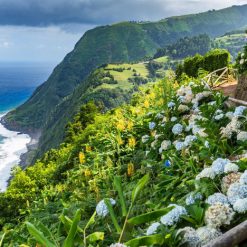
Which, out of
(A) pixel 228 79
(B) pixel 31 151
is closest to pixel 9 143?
(B) pixel 31 151

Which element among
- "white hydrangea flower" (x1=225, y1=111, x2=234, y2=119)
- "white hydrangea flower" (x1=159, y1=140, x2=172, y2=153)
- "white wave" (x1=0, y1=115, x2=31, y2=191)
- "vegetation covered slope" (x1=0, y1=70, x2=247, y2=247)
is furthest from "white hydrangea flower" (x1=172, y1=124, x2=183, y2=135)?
"white wave" (x1=0, y1=115, x2=31, y2=191)

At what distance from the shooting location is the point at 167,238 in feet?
10.7

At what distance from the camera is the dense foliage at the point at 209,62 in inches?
992

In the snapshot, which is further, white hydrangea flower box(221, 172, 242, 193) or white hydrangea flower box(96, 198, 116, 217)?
white hydrangea flower box(96, 198, 116, 217)

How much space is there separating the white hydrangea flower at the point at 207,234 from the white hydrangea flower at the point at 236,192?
32 centimetres

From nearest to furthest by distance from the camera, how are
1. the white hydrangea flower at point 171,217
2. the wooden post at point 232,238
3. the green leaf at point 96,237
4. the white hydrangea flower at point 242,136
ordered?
1. the wooden post at point 232,238
2. the white hydrangea flower at point 171,217
3. the green leaf at point 96,237
4. the white hydrangea flower at point 242,136

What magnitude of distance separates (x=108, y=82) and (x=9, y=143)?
3851cm

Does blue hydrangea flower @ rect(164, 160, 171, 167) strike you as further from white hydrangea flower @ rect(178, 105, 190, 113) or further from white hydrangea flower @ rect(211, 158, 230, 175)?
white hydrangea flower @ rect(178, 105, 190, 113)

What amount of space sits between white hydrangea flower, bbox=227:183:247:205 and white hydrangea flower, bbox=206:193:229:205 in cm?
4

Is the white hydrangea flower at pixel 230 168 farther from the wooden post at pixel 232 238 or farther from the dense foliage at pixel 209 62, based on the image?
the dense foliage at pixel 209 62

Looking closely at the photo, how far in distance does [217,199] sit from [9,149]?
134 meters

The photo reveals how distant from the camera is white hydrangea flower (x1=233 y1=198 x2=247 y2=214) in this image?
3332 millimetres

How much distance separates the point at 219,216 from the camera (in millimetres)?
3334

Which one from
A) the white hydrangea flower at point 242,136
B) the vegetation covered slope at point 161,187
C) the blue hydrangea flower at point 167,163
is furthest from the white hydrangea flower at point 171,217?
the blue hydrangea flower at point 167,163
